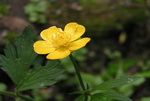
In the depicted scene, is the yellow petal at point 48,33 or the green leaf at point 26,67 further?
the yellow petal at point 48,33

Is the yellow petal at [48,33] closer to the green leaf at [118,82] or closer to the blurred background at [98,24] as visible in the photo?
the green leaf at [118,82]

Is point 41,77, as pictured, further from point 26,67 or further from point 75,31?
point 75,31

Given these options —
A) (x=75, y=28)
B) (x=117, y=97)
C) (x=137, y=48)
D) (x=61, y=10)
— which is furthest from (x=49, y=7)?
(x=117, y=97)

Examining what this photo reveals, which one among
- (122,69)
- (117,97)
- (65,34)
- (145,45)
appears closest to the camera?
(117,97)

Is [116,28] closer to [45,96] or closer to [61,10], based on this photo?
[61,10]

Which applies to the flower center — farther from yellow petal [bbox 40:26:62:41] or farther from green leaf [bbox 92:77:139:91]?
green leaf [bbox 92:77:139:91]

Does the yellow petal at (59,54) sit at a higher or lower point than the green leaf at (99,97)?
higher

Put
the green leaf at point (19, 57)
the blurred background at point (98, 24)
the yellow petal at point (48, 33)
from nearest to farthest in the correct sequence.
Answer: the green leaf at point (19, 57)
the yellow petal at point (48, 33)
the blurred background at point (98, 24)

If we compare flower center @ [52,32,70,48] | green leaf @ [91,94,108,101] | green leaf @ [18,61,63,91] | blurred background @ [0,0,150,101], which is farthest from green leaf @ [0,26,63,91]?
blurred background @ [0,0,150,101]

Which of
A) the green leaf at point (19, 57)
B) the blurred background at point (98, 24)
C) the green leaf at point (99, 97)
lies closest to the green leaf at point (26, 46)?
the green leaf at point (19, 57)

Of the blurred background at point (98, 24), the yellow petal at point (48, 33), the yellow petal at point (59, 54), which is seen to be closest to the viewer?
the yellow petal at point (59, 54)
